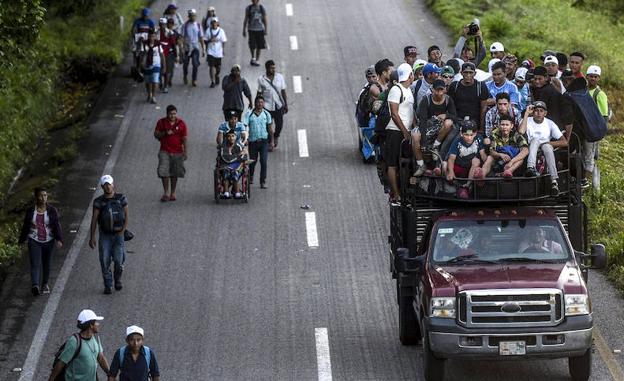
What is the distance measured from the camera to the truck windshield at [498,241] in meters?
15.0

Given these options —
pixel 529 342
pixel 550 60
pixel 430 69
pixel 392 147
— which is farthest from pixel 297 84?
pixel 529 342

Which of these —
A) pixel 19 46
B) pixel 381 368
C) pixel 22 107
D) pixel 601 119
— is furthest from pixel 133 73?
pixel 381 368

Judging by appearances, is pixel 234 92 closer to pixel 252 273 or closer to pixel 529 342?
pixel 252 273

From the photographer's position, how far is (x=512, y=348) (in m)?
14.2

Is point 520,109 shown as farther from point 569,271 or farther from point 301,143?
point 301,143

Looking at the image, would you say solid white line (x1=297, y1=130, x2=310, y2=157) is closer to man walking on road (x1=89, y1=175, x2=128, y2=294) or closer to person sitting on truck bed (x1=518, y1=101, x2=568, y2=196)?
man walking on road (x1=89, y1=175, x2=128, y2=294)

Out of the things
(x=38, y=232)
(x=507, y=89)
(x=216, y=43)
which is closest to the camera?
(x=507, y=89)

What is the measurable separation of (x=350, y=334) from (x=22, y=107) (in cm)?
1527

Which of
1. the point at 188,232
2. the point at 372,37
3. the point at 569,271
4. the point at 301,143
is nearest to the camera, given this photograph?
the point at 569,271

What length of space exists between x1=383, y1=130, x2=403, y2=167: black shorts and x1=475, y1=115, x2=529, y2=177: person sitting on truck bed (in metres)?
2.65

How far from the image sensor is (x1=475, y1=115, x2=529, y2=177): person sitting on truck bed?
618 inches

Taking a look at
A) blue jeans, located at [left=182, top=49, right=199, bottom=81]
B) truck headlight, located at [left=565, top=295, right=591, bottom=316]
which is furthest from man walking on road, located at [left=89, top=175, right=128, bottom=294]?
blue jeans, located at [left=182, top=49, right=199, bottom=81]

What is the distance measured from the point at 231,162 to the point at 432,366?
32.1 feet

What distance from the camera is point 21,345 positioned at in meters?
17.3
